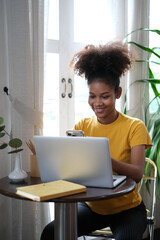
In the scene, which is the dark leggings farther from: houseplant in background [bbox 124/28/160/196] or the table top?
houseplant in background [bbox 124/28/160/196]

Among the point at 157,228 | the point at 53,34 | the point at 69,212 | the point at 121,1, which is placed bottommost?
the point at 157,228

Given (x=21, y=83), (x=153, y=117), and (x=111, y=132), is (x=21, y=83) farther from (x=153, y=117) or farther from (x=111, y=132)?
(x=153, y=117)

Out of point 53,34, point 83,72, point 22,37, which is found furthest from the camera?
point 53,34

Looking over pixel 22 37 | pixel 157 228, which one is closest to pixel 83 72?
pixel 22 37

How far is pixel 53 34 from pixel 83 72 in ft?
2.52

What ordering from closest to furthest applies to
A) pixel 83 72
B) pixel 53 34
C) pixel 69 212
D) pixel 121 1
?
pixel 69 212
pixel 83 72
pixel 53 34
pixel 121 1

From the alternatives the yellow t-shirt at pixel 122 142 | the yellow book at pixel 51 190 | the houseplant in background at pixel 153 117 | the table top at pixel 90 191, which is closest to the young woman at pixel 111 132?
the yellow t-shirt at pixel 122 142

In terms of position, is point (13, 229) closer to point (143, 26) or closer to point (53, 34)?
point (53, 34)

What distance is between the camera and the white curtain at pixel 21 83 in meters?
2.10

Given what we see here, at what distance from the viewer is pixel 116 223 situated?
5.32 ft

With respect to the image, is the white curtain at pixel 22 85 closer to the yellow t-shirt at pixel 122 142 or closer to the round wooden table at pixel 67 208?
the yellow t-shirt at pixel 122 142

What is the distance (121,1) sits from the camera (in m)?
2.72

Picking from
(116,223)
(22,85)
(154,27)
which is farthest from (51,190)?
(154,27)

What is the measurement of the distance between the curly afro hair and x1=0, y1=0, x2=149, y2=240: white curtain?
1.60 feet
